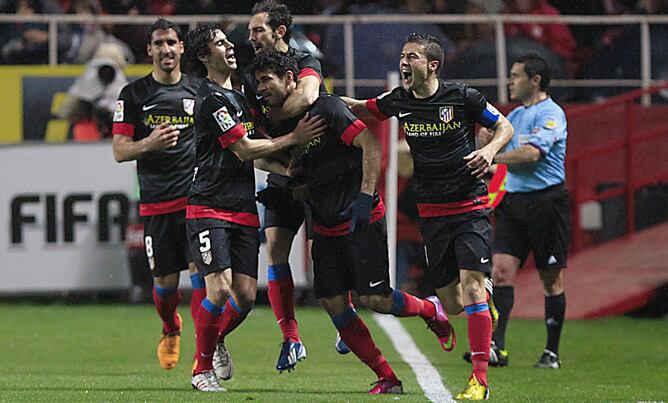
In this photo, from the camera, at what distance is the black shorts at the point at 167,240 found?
33.9 feet

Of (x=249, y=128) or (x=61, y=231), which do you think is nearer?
(x=249, y=128)

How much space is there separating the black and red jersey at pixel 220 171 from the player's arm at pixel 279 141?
0.41 feet

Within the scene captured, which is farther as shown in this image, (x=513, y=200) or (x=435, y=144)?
(x=513, y=200)

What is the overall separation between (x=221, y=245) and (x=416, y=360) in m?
2.87

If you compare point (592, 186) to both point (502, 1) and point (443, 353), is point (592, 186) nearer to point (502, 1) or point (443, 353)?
point (502, 1)

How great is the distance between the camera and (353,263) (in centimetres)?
854

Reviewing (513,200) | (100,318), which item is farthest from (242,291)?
(100,318)

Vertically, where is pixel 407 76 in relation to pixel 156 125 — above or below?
above

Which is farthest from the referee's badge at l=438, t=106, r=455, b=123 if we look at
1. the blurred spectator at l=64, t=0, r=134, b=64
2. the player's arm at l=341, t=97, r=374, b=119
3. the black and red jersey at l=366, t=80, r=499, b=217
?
the blurred spectator at l=64, t=0, r=134, b=64

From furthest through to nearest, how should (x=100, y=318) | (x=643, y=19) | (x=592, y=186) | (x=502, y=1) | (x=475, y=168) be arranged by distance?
(x=502, y=1) → (x=643, y=19) → (x=592, y=186) → (x=100, y=318) → (x=475, y=168)

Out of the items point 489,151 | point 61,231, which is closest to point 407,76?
point 489,151

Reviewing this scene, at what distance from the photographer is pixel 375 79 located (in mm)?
17359

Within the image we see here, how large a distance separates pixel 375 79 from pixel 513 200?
6.58m

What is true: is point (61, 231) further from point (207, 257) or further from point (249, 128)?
point (249, 128)
